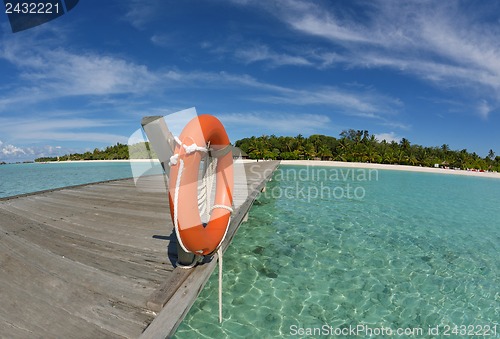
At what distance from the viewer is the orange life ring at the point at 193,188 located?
2.26m

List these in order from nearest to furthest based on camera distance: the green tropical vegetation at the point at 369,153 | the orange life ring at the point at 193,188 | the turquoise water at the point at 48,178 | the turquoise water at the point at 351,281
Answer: the orange life ring at the point at 193,188 < the turquoise water at the point at 351,281 < the turquoise water at the point at 48,178 < the green tropical vegetation at the point at 369,153

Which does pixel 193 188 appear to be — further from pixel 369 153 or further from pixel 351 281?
pixel 369 153

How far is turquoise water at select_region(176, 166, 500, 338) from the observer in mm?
3359

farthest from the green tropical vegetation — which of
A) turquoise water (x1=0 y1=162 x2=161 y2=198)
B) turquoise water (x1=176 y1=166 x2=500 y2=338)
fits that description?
turquoise water (x1=176 y1=166 x2=500 y2=338)

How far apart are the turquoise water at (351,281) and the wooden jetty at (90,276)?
32.8 inches

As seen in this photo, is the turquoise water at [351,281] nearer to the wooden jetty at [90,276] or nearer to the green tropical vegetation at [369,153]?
the wooden jetty at [90,276]

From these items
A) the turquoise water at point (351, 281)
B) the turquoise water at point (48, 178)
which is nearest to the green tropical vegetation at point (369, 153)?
the turquoise water at point (48, 178)

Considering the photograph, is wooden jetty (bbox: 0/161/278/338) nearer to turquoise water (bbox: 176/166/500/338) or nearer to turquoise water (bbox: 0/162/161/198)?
turquoise water (bbox: 176/166/500/338)

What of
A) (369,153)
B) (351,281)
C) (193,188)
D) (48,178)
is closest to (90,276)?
(193,188)

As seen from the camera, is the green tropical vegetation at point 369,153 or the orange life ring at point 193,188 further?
the green tropical vegetation at point 369,153

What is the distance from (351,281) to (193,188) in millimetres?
3525

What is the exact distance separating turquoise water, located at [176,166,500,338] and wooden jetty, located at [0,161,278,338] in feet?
2.74

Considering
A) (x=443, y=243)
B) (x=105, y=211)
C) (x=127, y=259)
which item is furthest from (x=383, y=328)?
(x=105, y=211)

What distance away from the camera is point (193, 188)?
2326mm
